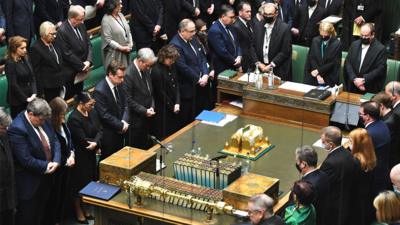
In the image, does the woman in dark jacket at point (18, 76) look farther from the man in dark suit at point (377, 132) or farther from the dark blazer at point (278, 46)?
the man in dark suit at point (377, 132)

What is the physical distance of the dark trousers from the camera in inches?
309

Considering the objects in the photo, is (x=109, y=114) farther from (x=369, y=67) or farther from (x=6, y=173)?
(x=369, y=67)

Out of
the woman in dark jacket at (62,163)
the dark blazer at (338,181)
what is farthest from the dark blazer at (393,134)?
the woman in dark jacket at (62,163)

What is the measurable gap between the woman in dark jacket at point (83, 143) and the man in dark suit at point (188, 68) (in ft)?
4.26

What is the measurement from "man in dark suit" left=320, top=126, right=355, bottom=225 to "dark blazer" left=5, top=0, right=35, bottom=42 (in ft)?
11.5

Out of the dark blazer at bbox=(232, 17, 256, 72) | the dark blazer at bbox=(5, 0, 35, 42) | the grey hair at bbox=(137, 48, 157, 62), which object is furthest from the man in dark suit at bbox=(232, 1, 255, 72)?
the dark blazer at bbox=(5, 0, 35, 42)

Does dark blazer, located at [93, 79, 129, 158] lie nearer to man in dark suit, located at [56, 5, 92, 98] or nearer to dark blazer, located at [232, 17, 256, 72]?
man in dark suit, located at [56, 5, 92, 98]

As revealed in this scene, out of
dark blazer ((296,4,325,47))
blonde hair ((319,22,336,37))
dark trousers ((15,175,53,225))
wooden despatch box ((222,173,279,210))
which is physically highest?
blonde hair ((319,22,336,37))

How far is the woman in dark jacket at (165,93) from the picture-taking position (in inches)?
358

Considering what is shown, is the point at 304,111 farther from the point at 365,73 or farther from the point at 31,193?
the point at 31,193

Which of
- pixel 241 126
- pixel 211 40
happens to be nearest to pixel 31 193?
pixel 241 126

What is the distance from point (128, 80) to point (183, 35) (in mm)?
856

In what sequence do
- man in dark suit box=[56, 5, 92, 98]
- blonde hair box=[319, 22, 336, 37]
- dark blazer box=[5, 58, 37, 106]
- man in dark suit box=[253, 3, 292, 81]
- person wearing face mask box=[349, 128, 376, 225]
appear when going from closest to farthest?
person wearing face mask box=[349, 128, 376, 225] < dark blazer box=[5, 58, 37, 106] < man in dark suit box=[56, 5, 92, 98] < blonde hair box=[319, 22, 336, 37] < man in dark suit box=[253, 3, 292, 81]

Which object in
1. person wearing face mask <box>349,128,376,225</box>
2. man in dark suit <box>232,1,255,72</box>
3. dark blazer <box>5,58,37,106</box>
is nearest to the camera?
person wearing face mask <box>349,128,376,225</box>
